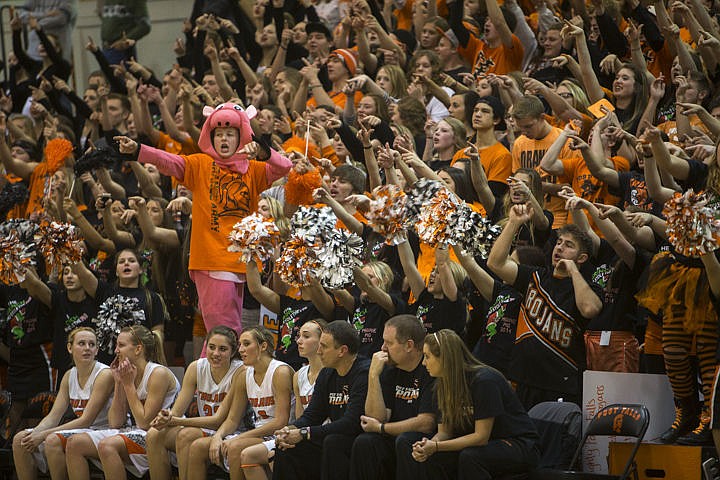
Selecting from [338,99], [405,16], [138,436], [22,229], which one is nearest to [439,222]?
[138,436]

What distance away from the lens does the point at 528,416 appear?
6.23 metres

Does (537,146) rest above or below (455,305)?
above

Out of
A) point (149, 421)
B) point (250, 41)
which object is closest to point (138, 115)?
point (250, 41)

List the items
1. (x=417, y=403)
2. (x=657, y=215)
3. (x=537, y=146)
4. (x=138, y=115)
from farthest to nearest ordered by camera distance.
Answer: (x=138, y=115) < (x=537, y=146) < (x=657, y=215) < (x=417, y=403)

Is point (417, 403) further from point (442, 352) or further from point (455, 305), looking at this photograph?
point (455, 305)

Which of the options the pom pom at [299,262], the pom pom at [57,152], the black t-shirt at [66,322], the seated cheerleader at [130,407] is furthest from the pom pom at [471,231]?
the pom pom at [57,152]

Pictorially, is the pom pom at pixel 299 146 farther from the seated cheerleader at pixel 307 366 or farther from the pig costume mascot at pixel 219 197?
the seated cheerleader at pixel 307 366

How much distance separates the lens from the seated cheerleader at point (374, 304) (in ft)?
24.4

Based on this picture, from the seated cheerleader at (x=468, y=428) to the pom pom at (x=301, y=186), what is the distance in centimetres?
226

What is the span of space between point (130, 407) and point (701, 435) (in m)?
3.73

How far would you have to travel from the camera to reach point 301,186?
326 inches

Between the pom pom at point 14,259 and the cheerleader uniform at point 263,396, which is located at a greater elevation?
the pom pom at point 14,259

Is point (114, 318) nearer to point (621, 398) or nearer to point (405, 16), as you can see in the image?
point (621, 398)

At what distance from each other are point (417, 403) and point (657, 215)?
1.86 metres
